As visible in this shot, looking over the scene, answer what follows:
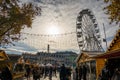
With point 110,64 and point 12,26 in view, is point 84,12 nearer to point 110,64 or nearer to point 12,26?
point 12,26

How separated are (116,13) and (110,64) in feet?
10.8

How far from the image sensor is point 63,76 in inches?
739

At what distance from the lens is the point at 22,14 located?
1792cm

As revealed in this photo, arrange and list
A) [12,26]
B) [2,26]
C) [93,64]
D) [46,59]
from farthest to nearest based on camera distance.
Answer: [46,59] < [93,64] < [12,26] < [2,26]

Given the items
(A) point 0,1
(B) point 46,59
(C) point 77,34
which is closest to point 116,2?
(A) point 0,1

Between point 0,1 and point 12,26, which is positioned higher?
point 0,1

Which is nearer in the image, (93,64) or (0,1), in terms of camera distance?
(0,1)

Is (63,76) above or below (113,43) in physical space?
below

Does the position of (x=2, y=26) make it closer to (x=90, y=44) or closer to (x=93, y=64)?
(x=93, y=64)

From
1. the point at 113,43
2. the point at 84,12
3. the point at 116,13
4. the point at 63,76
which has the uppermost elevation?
the point at 84,12

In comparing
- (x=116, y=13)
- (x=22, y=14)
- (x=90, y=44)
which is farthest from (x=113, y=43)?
(x=90, y=44)

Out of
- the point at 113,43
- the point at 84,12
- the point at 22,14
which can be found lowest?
the point at 113,43

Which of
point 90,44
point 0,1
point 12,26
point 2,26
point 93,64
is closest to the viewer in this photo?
point 0,1

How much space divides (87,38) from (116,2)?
34.7 metres
